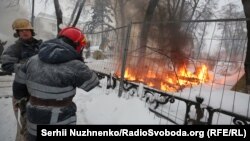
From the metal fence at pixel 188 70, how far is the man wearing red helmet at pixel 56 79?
146 cm

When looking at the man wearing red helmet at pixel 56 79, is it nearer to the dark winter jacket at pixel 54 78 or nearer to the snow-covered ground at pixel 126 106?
the dark winter jacket at pixel 54 78

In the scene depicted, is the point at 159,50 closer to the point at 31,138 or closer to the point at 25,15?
the point at 31,138

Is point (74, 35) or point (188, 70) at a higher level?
point (74, 35)

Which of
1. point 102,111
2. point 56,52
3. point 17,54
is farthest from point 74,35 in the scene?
point 102,111

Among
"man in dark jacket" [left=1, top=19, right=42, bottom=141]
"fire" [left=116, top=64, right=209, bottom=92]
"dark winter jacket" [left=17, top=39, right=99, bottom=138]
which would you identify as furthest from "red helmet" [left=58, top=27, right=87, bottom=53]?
"fire" [left=116, top=64, right=209, bottom=92]

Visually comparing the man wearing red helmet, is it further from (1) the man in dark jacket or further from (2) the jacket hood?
(1) the man in dark jacket

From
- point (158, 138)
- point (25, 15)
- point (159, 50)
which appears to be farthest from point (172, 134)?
point (25, 15)

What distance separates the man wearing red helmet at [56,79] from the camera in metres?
2.96

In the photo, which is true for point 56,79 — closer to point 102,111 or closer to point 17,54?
point 17,54

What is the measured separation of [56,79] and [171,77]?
3.44 m

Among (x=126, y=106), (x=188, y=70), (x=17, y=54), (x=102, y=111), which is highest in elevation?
(x=17, y=54)

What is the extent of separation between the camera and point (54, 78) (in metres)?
2.96

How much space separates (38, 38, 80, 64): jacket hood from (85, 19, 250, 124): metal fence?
172 centimetres

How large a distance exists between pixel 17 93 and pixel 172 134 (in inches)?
92.2
